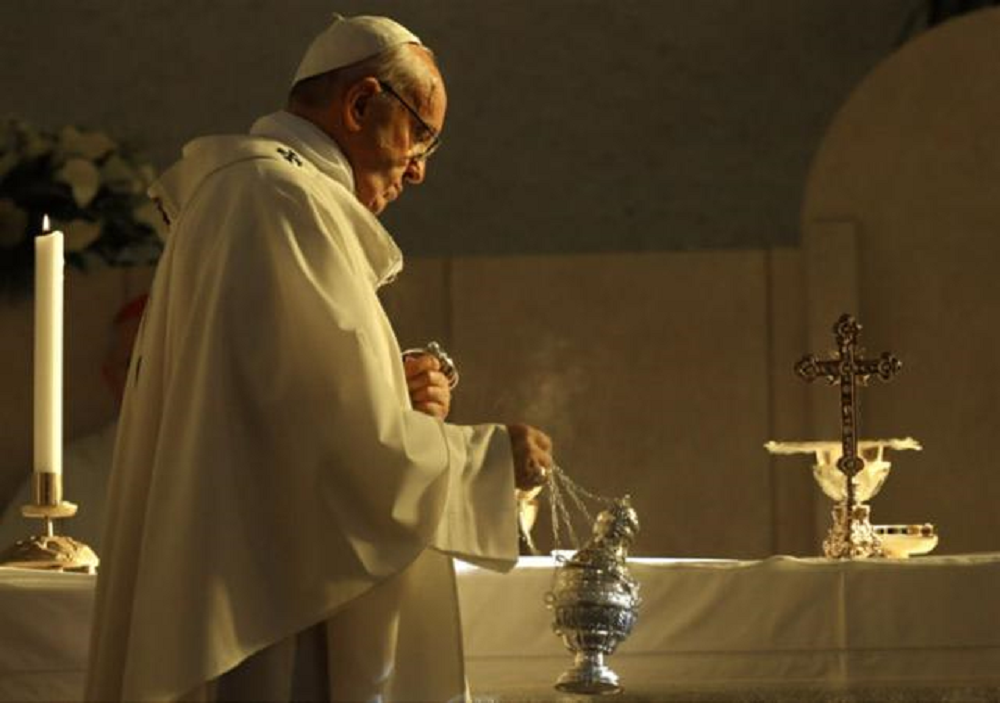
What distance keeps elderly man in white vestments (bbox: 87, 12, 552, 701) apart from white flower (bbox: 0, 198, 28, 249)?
10.5 ft

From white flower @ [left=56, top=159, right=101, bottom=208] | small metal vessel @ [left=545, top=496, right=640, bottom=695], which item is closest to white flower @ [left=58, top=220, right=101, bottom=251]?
white flower @ [left=56, top=159, right=101, bottom=208]

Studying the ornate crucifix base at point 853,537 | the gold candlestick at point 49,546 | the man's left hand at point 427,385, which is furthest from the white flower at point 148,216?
the man's left hand at point 427,385

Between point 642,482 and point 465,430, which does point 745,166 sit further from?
point 465,430

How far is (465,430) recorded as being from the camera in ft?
12.4

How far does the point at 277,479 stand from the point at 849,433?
4.20 ft

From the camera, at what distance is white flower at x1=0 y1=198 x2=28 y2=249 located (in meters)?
6.96

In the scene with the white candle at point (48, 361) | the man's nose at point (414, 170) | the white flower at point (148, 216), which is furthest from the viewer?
the white flower at point (148, 216)

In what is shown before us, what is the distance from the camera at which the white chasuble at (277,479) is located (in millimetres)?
3617

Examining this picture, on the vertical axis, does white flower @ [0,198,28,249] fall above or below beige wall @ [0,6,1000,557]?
above

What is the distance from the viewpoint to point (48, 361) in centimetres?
Result: 423

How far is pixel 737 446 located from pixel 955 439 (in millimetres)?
570

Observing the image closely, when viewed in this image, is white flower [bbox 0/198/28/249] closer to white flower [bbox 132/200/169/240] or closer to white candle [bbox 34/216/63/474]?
white flower [bbox 132/200/169/240]

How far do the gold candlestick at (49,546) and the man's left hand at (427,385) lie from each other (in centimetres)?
64

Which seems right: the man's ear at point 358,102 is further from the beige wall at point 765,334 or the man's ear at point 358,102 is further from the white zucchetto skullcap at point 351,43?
the beige wall at point 765,334
